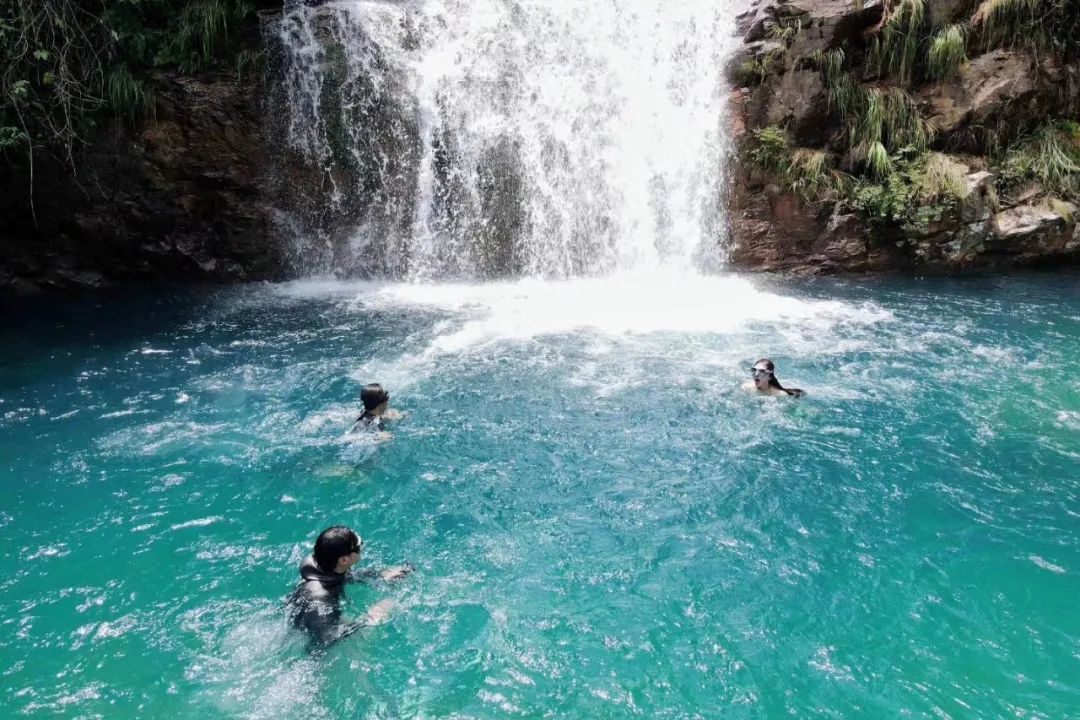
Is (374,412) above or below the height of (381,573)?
above

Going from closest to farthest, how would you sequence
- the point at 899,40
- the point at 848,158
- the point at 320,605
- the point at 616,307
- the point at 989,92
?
the point at 320,605
the point at 616,307
the point at 899,40
the point at 989,92
the point at 848,158

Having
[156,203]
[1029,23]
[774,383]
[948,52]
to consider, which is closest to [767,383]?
[774,383]

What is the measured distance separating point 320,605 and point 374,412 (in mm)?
2633

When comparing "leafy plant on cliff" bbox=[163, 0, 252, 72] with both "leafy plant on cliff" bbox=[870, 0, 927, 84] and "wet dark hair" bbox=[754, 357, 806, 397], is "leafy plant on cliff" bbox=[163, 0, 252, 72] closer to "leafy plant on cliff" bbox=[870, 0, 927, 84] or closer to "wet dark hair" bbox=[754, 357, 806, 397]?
"wet dark hair" bbox=[754, 357, 806, 397]

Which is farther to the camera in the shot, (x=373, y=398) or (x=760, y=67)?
(x=760, y=67)

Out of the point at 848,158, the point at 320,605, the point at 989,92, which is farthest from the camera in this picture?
the point at 848,158

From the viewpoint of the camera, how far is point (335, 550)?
3.86 m

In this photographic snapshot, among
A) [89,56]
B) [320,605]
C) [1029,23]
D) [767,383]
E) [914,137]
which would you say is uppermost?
[1029,23]

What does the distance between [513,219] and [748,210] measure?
4.01 metres

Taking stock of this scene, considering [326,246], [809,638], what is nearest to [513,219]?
[326,246]

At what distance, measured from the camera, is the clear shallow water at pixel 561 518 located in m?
3.75

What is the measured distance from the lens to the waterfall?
38.2 ft

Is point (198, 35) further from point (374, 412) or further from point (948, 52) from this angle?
point (948, 52)

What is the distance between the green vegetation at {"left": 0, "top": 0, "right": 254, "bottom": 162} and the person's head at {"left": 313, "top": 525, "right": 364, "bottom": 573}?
927 centimetres
